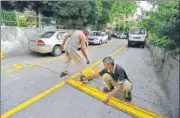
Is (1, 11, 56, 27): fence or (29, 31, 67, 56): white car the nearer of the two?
(29, 31, 67, 56): white car

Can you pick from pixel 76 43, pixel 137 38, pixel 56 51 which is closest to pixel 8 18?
pixel 56 51

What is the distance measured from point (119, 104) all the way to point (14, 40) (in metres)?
9.41

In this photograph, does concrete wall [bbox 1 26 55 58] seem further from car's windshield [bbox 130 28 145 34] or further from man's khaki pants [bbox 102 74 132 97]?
car's windshield [bbox 130 28 145 34]

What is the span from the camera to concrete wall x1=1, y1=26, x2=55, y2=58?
1203 cm

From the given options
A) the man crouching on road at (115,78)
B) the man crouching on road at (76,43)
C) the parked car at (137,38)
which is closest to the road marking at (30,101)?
the man crouching on road at (76,43)

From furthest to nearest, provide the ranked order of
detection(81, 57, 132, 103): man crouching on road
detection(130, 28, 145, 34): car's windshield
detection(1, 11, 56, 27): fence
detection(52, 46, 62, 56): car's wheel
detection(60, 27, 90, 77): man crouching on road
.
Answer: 1. detection(130, 28, 145, 34): car's windshield
2. detection(1, 11, 56, 27): fence
3. detection(52, 46, 62, 56): car's wheel
4. detection(60, 27, 90, 77): man crouching on road
5. detection(81, 57, 132, 103): man crouching on road

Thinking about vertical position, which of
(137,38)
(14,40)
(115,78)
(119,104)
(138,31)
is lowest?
(119,104)

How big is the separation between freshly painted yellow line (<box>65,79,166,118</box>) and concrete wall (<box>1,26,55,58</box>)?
698 centimetres

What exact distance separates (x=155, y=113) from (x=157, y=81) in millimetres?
3061

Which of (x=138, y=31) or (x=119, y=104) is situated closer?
(x=119, y=104)

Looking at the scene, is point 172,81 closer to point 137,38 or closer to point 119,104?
point 119,104

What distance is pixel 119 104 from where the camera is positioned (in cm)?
503

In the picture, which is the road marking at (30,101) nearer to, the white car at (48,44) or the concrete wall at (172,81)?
the concrete wall at (172,81)

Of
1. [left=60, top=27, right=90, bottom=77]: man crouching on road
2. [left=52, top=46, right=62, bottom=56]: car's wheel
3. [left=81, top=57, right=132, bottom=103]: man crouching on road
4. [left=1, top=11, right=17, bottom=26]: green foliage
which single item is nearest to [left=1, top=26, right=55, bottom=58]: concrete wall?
[left=1, top=11, right=17, bottom=26]: green foliage
